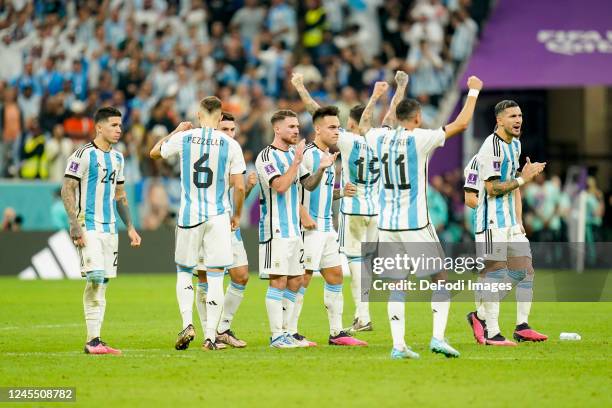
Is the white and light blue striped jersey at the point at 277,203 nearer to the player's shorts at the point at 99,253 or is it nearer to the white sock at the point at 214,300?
the white sock at the point at 214,300

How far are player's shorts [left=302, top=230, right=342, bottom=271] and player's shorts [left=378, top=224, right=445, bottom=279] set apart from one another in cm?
189

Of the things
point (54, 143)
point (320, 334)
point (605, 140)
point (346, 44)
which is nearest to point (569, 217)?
point (605, 140)

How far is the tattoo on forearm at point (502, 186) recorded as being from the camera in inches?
526

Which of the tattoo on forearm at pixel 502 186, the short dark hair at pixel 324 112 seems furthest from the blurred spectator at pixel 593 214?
the short dark hair at pixel 324 112

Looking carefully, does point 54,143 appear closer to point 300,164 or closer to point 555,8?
point 555,8

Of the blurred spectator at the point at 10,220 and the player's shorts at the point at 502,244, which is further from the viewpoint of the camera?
the blurred spectator at the point at 10,220

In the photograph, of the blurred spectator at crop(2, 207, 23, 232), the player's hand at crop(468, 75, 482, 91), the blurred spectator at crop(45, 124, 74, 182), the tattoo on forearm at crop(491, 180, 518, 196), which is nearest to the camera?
the player's hand at crop(468, 75, 482, 91)

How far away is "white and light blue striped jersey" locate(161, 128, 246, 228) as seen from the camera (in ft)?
42.3

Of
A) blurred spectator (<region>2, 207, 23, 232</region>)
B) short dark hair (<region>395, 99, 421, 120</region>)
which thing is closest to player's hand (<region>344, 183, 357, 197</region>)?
short dark hair (<region>395, 99, 421, 120</region>)

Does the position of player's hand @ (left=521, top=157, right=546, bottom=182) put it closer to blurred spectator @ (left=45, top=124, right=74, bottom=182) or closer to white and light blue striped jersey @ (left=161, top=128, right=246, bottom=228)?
white and light blue striped jersey @ (left=161, top=128, right=246, bottom=228)

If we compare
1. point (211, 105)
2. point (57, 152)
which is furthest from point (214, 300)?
point (57, 152)

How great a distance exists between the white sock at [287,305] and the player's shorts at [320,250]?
0.44 metres

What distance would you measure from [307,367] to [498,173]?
3179mm

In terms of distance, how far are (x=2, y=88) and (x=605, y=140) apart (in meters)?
13.8
